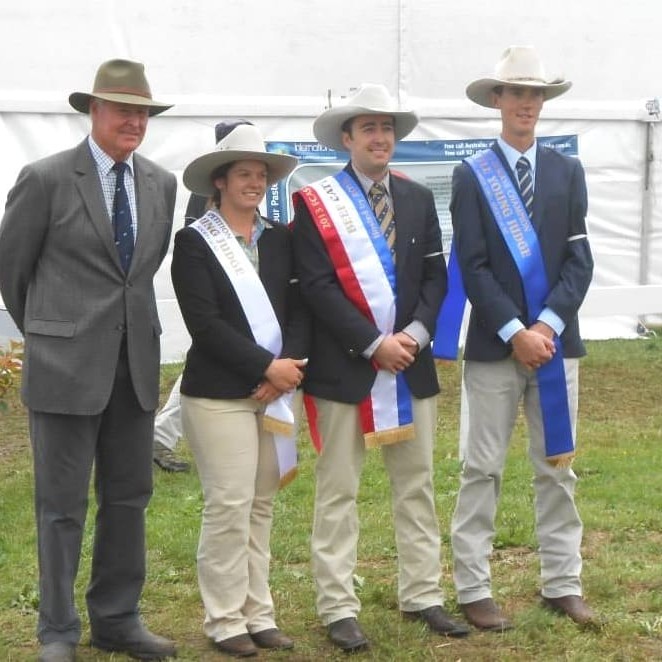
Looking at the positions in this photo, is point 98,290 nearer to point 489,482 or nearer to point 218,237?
point 218,237

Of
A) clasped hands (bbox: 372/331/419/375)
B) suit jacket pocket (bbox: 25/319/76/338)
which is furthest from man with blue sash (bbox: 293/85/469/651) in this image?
suit jacket pocket (bbox: 25/319/76/338)

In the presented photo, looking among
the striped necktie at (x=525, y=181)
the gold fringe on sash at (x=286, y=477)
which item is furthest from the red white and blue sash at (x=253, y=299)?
the striped necktie at (x=525, y=181)

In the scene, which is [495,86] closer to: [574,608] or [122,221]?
[122,221]

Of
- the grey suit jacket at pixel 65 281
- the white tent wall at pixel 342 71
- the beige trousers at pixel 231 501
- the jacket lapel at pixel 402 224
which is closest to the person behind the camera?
the grey suit jacket at pixel 65 281

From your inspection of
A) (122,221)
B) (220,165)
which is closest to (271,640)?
(122,221)

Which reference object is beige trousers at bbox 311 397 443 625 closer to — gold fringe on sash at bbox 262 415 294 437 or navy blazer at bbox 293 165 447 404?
navy blazer at bbox 293 165 447 404

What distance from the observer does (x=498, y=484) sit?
17.5ft

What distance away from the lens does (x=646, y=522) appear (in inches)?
265

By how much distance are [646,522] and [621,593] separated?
1168 mm

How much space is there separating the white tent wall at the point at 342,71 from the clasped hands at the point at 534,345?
6514 millimetres

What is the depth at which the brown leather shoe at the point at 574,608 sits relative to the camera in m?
5.25

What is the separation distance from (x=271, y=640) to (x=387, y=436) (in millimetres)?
879

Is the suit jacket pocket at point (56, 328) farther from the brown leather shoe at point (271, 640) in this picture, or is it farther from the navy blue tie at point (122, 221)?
the brown leather shoe at point (271, 640)

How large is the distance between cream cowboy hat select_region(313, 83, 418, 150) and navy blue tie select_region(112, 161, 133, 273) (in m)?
0.83
